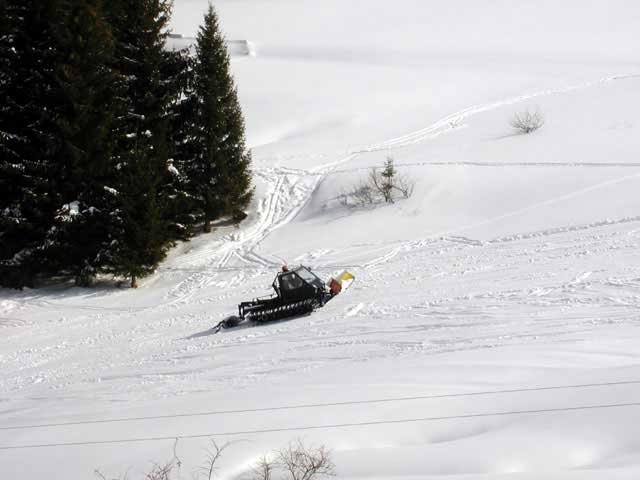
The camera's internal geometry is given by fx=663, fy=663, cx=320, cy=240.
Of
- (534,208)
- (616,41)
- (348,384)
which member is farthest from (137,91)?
(616,41)

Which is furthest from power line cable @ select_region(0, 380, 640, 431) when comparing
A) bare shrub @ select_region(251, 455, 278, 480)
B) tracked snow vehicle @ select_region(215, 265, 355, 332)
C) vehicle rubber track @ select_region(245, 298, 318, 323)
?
vehicle rubber track @ select_region(245, 298, 318, 323)

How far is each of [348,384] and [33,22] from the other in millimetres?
17799

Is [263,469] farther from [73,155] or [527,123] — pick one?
[527,123]

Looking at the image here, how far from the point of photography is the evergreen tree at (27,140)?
72.8 ft

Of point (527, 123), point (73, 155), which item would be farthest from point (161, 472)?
point (527, 123)

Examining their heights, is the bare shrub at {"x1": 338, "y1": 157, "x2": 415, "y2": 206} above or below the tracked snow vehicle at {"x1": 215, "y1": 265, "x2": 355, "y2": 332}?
above

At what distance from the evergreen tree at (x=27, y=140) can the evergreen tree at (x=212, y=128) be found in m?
5.58

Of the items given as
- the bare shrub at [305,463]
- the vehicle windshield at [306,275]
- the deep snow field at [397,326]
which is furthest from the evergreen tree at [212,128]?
the bare shrub at [305,463]

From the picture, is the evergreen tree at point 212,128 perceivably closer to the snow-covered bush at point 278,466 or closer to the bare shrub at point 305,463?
the snow-covered bush at point 278,466

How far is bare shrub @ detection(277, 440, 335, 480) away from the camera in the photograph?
770 cm

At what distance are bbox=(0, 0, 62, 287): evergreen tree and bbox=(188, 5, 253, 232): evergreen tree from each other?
5.58 metres

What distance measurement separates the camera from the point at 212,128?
1032 inches

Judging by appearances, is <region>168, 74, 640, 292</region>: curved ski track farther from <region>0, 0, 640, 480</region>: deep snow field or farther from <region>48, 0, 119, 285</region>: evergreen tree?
<region>48, 0, 119, 285</region>: evergreen tree

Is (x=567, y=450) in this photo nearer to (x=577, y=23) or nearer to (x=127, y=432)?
(x=127, y=432)
